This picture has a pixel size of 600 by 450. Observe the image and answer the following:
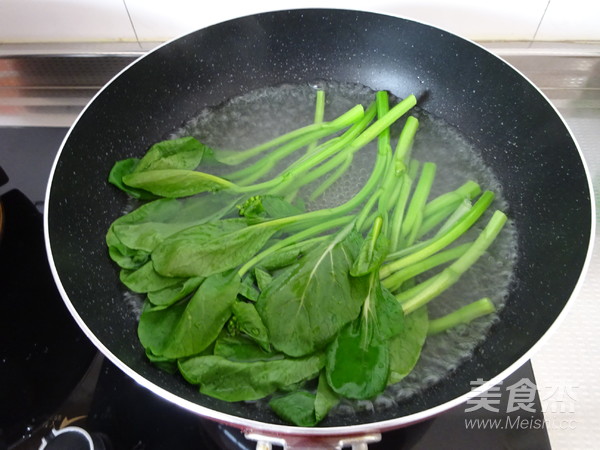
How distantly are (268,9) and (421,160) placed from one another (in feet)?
1.48

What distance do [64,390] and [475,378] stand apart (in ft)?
2.11

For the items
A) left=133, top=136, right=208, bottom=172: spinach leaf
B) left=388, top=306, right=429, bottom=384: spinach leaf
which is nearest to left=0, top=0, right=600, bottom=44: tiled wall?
left=133, top=136, right=208, bottom=172: spinach leaf

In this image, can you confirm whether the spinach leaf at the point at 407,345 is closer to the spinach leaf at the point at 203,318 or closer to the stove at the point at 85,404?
the stove at the point at 85,404

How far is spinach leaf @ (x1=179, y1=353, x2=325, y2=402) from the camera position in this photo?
66 cm

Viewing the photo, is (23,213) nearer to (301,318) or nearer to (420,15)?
(301,318)

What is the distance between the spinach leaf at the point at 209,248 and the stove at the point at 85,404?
8.9 inches

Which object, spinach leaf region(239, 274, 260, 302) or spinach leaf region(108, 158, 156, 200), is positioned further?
spinach leaf region(108, 158, 156, 200)

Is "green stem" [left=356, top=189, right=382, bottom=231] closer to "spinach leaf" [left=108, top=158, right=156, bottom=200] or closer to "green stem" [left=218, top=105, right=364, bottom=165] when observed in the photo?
"green stem" [left=218, top=105, right=364, bottom=165]

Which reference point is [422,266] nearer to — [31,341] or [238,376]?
[238,376]

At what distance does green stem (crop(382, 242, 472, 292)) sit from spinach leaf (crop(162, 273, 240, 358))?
253mm

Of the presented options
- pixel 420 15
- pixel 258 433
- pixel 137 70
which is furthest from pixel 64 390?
pixel 420 15

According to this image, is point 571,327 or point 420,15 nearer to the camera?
point 571,327

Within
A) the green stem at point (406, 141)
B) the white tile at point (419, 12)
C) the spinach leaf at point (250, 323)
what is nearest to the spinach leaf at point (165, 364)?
the spinach leaf at point (250, 323)

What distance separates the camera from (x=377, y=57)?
1067mm
